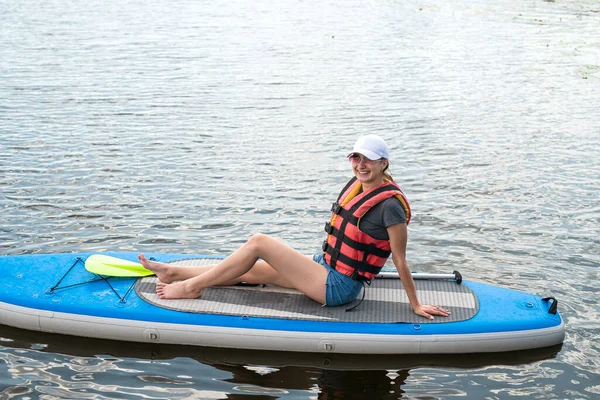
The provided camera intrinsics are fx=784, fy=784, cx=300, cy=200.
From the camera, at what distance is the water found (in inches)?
231

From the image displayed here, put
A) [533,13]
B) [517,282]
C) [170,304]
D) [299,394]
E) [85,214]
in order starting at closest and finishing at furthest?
[299,394]
[170,304]
[517,282]
[85,214]
[533,13]

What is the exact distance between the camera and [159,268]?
6.26 meters


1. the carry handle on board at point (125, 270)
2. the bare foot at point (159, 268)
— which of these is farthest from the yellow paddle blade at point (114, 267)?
the bare foot at point (159, 268)

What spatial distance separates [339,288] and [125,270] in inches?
71.8

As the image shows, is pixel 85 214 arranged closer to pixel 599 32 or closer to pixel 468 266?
pixel 468 266

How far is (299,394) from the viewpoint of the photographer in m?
5.62

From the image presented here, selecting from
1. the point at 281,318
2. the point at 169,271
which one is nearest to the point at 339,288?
the point at 281,318

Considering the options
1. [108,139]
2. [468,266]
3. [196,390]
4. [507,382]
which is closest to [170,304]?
[196,390]

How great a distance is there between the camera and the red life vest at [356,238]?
5.78 meters

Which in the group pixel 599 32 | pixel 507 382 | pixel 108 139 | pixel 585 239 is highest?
pixel 599 32

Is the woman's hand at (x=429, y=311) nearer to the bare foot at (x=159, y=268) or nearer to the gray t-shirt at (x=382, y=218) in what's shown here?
the gray t-shirt at (x=382, y=218)

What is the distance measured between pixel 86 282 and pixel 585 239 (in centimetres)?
521

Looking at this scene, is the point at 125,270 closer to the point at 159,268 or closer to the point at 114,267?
the point at 114,267

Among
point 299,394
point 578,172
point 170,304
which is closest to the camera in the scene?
point 299,394
